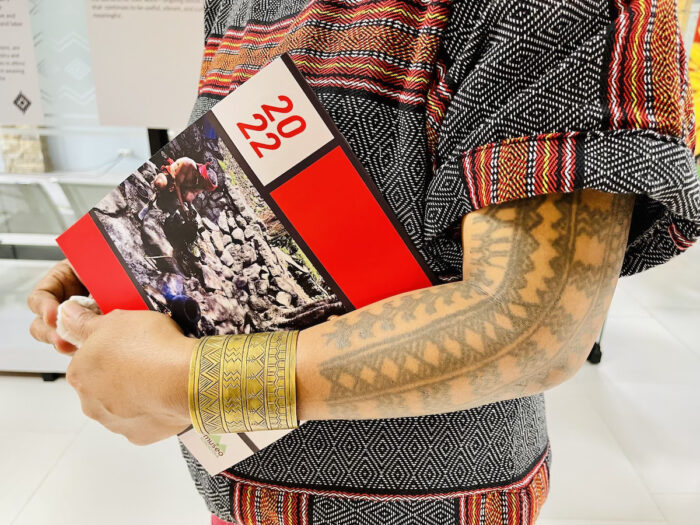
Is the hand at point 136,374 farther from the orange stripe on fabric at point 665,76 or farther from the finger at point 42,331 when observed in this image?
the orange stripe on fabric at point 665,76

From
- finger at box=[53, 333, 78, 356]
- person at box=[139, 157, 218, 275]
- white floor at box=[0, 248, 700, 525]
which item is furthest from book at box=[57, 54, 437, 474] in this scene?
white floor at box=[0, 248, 700, 525]

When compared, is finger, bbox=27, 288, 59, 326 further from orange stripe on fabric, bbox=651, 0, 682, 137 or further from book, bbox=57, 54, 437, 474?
orange stripe on fabric, bbox=651, 0, 682, 137

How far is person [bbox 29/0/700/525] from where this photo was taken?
36 cm

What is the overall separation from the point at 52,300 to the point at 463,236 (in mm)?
511

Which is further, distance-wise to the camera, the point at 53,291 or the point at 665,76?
the point at 53,291

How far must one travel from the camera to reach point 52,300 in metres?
0.65

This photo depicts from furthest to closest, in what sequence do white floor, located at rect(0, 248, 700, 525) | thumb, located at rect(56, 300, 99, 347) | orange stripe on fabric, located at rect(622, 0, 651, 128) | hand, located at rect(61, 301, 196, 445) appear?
1. white floor, located at rect(0, 248, 700, 525)
2. thumb, located at rect(56, 300, 99, 347)
3. hand, located at rect(61, 301, 196, 445)
4. orange stripe on fabric, located at rect(622, 0, 651, 128)

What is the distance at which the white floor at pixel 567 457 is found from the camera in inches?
65.4

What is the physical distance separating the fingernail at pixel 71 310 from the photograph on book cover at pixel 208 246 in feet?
0.31

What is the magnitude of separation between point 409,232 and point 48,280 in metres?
0.50

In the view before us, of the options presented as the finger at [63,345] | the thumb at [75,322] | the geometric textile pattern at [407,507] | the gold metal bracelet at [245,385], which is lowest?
the geometric textile pattern at [407,507]

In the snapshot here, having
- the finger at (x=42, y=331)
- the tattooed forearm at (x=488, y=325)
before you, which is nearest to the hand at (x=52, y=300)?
the finger at (x=42, y=331)

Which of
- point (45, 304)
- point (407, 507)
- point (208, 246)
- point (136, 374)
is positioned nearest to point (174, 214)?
point (208, 246)

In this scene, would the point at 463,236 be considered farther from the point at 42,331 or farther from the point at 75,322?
the point at 42,331
